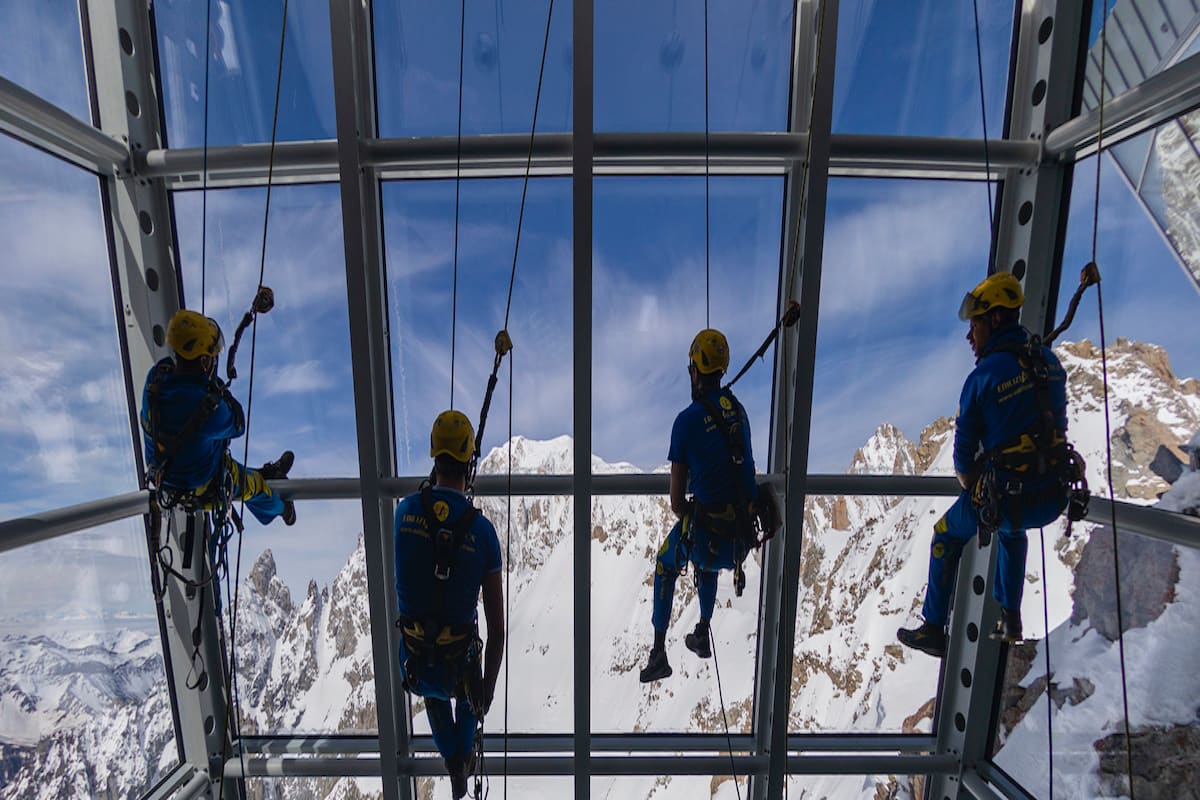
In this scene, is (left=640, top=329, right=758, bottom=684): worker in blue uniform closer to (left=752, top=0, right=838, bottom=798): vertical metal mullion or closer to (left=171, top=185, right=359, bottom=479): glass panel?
(left=752, top=0, right=838, bottom=798): vertical metal mullion

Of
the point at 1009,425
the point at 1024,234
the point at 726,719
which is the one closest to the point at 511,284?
the point at 1009,425

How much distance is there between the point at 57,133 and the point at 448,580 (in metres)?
2.88

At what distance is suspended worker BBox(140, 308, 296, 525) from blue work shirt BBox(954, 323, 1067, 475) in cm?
332

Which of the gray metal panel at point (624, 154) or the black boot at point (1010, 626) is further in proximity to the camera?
the gray metal panel at point (624, 154)

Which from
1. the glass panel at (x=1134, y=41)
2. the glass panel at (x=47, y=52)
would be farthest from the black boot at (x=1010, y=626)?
the glass panel at (x=47, y=52)

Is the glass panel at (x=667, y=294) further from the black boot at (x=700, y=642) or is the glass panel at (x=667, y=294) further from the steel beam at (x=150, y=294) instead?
the steel beam at (x=150, y=294)

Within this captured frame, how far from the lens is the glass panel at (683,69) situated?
11.2ft

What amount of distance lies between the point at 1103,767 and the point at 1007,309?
272cm

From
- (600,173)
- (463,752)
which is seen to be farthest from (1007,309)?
(463,752)

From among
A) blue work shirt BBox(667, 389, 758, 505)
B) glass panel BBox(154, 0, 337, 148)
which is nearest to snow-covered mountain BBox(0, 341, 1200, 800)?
blue work shirt BBox(667, 389, 758, 505)

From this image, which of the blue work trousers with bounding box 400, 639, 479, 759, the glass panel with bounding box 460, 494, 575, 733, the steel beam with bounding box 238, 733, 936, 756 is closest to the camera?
the blue work trousers with bounding box 400, 639, 479, 759

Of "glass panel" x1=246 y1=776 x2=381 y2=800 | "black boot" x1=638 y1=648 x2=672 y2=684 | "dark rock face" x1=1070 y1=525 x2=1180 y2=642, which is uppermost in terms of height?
"dark rock face" x1=1070 y1=525 x2=1180 y2=642

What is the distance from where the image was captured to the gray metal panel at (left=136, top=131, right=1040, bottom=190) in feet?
10.7

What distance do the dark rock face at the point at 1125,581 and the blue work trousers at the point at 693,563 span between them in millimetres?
2104
